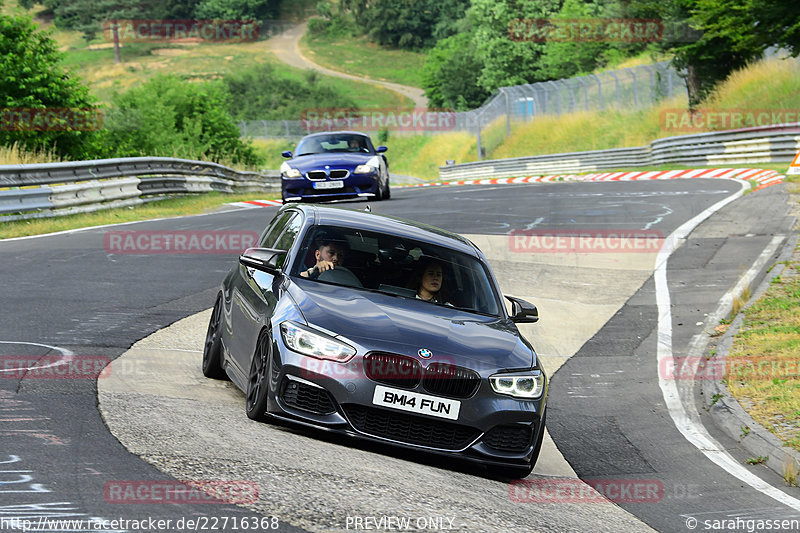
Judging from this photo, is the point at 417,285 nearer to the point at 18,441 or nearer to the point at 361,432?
the point at 361,432

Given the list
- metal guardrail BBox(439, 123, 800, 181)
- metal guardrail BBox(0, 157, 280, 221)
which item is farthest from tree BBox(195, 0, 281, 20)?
metal guardrail BBox(0, 157, 280, 221)

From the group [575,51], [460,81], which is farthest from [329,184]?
[460,81]

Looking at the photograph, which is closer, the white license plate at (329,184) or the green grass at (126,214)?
the green grass at (126,214)

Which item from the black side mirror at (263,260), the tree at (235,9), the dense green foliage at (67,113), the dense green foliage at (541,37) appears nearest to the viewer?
the black side mirror at (263,260)

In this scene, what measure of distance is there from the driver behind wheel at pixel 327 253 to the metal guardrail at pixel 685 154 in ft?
89.5

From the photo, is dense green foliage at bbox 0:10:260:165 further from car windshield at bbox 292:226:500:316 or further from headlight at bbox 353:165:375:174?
car windshield at bbox 292:226:500:316

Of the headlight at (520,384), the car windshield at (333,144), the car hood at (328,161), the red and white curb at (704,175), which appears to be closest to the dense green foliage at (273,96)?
the red and white curb at (704,175)

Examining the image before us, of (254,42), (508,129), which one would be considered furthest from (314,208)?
(254,42)

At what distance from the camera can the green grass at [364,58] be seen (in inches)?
5625

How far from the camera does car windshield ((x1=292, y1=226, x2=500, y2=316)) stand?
26.1 ft

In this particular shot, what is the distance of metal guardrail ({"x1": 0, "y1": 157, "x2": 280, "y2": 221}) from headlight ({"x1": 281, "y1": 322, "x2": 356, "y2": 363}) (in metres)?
13.9

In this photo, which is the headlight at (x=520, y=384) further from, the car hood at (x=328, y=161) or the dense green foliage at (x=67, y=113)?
the dense green foliage at (x=67, y=113)

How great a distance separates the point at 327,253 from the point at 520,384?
1856mm

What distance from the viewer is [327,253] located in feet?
26.4
